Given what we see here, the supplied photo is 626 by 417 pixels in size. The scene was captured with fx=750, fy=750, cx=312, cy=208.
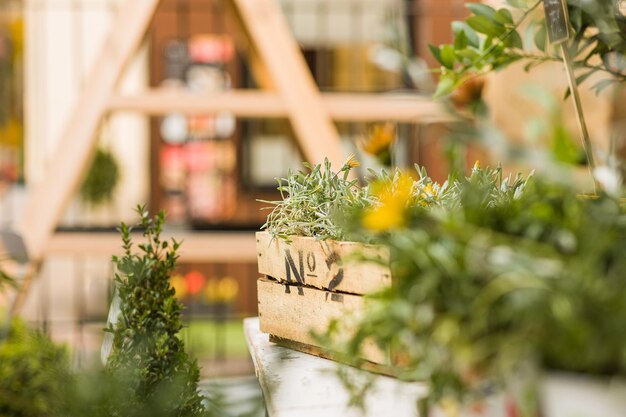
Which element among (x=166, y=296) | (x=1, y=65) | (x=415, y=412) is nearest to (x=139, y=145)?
(x=1, y=65)

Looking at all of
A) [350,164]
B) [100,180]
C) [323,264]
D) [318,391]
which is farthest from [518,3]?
[100,180]

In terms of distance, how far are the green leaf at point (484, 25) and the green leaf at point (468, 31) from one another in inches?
1.1

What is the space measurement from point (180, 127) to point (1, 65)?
3319mm

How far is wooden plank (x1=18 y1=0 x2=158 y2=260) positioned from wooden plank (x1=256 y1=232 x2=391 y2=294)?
1.45 metres

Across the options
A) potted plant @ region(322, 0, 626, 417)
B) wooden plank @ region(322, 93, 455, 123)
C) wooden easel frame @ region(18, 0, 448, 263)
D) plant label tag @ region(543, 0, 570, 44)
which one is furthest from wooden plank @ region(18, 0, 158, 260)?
potted plant @ region(322, 0, 626, 417)

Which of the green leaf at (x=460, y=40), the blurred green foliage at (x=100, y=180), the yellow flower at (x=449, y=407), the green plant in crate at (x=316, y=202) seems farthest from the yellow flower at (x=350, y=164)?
the blurred green foliage at (x=100, y=180)

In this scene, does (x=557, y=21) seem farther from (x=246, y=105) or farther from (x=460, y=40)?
(x=246, y=105)

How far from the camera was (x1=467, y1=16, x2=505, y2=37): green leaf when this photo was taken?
46.1 inches

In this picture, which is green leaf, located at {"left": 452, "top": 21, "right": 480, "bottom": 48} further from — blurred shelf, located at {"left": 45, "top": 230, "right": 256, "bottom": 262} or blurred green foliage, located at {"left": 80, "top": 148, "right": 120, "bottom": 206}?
blurred green foliage, located at {"left": 80, "top": 148, "right": 120, "bottom": 206}

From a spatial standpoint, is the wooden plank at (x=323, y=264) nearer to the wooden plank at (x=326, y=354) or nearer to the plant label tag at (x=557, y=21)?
the wooden plank at (x=326, y=354)

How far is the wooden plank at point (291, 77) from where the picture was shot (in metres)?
2.49

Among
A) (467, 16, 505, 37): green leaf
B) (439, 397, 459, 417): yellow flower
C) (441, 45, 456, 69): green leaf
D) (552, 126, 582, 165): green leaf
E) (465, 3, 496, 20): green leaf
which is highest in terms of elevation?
(465, 3, 496, 20): green leaf

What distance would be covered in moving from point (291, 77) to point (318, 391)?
68.0 inches

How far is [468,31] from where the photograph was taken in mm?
1222
